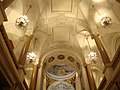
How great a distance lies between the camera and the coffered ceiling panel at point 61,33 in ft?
44.9

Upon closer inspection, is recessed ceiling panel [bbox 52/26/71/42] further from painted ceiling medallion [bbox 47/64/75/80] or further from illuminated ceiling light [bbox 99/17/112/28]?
painted ceiling medallion [bbox 47/64/75/80]

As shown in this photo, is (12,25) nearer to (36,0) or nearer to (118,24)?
(36,0)

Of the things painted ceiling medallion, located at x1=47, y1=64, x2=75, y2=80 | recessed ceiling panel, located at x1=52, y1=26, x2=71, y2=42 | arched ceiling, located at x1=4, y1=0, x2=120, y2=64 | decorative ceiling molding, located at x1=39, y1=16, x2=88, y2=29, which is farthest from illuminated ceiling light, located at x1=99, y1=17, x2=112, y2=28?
painted ceiling medallion, located at x1=47, y1=64, x2=75, y2=80

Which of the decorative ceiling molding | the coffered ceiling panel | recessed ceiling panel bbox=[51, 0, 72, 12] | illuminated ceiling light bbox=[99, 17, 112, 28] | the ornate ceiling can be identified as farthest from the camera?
the coffered ceiling panel

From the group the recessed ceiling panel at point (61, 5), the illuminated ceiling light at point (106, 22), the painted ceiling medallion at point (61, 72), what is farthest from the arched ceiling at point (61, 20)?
the painted ceiling medallion at point (61, 72)

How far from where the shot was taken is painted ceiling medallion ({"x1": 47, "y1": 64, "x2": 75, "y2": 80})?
861 inches

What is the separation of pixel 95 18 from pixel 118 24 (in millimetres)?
Result: 1419

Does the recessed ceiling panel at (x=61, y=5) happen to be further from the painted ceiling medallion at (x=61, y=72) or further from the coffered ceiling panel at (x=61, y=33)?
the painted ceiling medallion at (x=61, y=72)

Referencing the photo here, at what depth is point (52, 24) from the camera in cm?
1315

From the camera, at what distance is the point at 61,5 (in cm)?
1205

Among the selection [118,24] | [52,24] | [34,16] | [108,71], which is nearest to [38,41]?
[52,24]

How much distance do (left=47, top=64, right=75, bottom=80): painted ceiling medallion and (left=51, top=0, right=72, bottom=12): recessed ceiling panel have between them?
34.7ft

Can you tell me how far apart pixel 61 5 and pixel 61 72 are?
12088mm

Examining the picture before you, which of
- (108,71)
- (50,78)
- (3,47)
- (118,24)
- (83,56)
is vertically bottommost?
(50,78)
